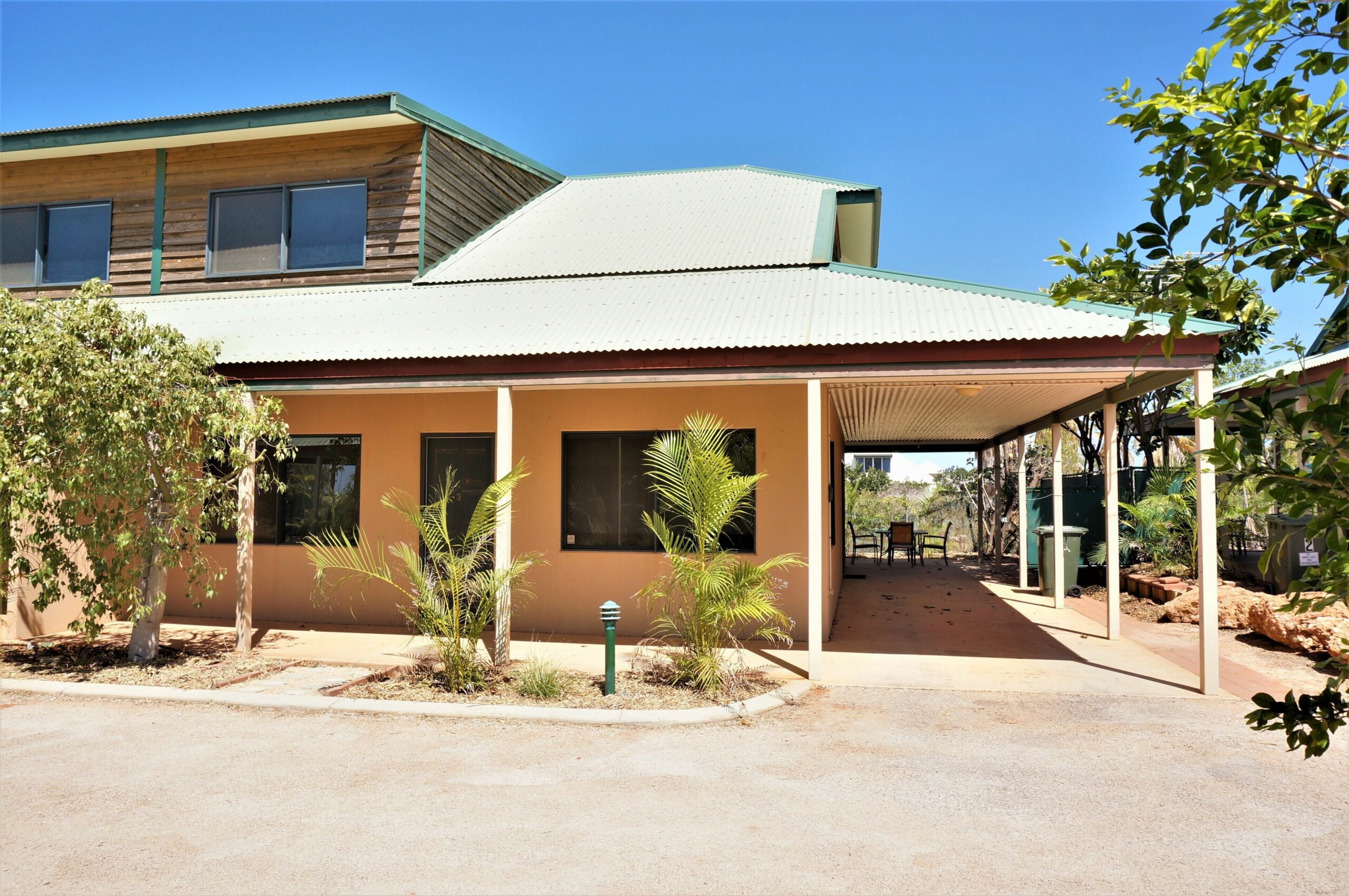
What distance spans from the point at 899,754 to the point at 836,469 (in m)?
8.87

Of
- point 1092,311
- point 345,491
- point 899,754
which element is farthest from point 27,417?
point 1092,311

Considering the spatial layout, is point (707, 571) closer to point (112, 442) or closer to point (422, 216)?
point (112, 442)

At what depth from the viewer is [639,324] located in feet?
31.3

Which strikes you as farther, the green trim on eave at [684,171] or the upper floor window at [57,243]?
the green trim on eave at [684,171]

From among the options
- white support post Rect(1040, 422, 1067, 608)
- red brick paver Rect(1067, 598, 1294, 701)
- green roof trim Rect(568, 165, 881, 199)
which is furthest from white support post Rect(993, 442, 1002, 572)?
green roof trim Rect(568, 165, 881, 199)

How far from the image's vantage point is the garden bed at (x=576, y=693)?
7.38 metres

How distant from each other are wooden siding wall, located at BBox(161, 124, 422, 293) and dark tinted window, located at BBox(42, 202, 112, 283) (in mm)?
1202

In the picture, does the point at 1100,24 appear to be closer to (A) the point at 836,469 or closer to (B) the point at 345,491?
(A) the point at 836,469

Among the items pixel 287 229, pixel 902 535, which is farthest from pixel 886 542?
pixel 287 229

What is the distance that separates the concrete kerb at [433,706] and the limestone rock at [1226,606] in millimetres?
6614

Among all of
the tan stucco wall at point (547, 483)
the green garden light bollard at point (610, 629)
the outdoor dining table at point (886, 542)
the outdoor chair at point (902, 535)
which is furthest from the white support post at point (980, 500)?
the green garden light bollard at point (610, 629)

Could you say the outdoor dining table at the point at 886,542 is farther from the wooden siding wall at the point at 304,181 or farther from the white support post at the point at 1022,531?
the wooden siding wall at the point at 304,181

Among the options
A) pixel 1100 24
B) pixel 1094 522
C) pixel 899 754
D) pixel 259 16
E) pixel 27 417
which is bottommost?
pixel 899 754

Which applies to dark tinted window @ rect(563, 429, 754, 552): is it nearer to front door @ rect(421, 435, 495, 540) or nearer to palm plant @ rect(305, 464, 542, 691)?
front door @ rect(421, 435, 495, 540)
